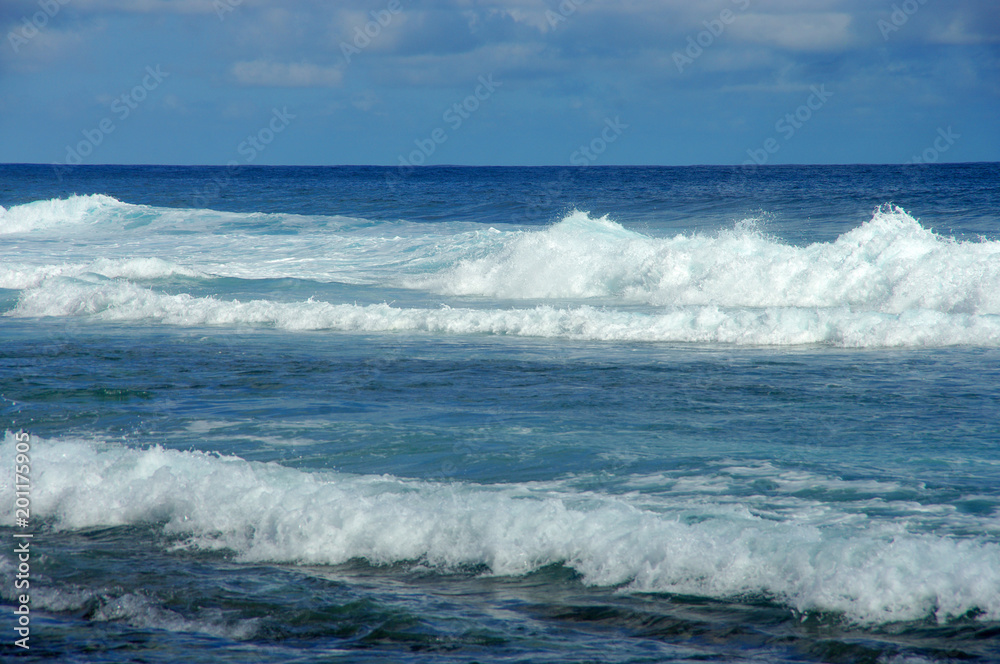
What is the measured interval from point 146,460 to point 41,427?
228cm

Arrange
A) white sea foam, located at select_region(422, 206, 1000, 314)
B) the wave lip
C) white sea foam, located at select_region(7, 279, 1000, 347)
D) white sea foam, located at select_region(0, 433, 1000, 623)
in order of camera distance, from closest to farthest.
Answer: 1. white sea foam, located at select_region(0, 433, 1000, 623)
2. white sea foam, located at select_region(7, 279, 1000, 347)
3. white sea foam, located at select_region(422, 206, 1000, 314)
4. the wave lip

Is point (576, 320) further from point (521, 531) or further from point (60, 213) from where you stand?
point (60, 213)

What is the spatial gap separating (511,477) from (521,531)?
1252 mm

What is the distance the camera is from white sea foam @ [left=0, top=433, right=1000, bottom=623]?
14.6ft

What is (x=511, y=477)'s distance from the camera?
21.3ft

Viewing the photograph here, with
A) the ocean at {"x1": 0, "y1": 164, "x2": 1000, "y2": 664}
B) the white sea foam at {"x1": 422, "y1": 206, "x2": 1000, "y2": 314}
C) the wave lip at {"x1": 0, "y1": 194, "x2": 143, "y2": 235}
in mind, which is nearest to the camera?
the ocean at {"x1": 0, "y1": 164, "x2": 1000, "y2": 664}

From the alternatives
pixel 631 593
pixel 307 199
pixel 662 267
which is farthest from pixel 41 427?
pixel 307 199

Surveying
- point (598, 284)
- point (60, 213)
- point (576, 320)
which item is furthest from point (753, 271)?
point (60, 213)

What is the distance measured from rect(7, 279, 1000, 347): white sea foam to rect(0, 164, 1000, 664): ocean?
55 millimetres

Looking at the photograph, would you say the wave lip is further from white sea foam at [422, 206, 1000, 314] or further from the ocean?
white sea foam at [422, 206, 1000, 314]

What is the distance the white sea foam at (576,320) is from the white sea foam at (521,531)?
275 inches

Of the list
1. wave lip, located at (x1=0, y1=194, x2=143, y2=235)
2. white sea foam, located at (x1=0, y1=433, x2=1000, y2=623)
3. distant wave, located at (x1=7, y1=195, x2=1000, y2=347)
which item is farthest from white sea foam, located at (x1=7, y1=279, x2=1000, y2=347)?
wave lip, located at (x1=0, y1=194, x2=143, y2=235)

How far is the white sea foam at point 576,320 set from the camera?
39.1ft

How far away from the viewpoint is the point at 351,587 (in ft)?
15.8
